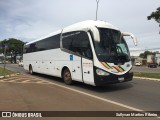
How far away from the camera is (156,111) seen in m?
7.32

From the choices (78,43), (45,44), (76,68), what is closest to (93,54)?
(78,43)

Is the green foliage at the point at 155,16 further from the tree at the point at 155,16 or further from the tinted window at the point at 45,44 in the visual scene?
the tinted window at the point at 45,44

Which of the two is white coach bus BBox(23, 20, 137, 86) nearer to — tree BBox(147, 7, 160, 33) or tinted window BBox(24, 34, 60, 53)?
tinted window BBox(24, 34, 60, 53)

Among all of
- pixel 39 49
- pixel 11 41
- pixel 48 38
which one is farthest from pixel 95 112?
pixel 11 41

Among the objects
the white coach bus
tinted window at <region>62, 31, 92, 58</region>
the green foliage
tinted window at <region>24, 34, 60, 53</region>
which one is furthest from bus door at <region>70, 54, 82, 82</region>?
the green foliage

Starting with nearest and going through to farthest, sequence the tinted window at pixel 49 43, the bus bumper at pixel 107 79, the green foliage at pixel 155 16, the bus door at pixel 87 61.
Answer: the bus bumper at pixel 107 79, the bus door at pixel 87 61, the tinted window at pixel 49 43, the green foliage at pixel 155 16

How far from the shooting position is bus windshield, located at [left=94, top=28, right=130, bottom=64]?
11086mm

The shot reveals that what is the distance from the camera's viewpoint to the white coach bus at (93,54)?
35.8ft

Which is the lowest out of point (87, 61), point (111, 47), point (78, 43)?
point (87, 61)

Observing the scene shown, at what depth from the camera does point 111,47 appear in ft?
37.4

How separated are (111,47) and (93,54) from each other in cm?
101

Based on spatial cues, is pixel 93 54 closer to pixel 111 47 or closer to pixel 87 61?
pixel 87 61

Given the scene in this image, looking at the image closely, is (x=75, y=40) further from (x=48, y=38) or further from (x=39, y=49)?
(x=39, y=49)

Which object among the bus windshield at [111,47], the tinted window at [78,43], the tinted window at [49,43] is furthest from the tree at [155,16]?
the bus windshield at [111,47]
